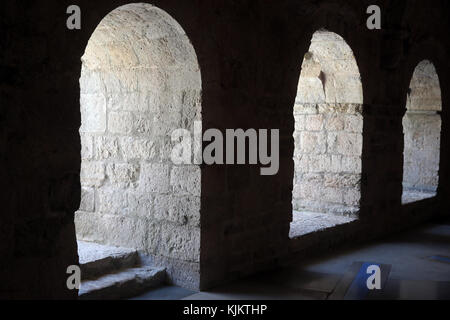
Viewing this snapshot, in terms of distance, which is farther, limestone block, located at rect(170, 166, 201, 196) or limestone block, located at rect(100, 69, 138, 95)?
limestone block, located at rect(100, 69, 138, 95)

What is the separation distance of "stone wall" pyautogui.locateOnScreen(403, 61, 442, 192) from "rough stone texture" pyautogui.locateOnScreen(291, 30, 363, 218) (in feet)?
7.36

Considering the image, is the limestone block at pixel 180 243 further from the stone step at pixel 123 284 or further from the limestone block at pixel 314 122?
the limestone block at pixel 314 122

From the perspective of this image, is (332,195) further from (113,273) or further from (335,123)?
(113,273)

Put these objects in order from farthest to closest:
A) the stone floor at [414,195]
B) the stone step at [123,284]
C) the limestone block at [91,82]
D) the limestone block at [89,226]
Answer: the stone floor at [414,195] < the limestone block at [89,226] < the limestone block at [91,82] < the stone step at [123,284]

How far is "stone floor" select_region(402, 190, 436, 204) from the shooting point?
6.86 meters

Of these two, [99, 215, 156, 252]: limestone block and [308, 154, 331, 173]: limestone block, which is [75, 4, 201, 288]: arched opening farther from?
[308, 154, 331, 173]: limestone block

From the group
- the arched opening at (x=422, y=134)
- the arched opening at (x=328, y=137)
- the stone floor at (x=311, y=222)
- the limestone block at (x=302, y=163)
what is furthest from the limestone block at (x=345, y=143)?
the arched opening at (x=422, y=134)

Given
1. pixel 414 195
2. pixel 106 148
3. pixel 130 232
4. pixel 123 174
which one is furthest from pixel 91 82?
pixel 414 195

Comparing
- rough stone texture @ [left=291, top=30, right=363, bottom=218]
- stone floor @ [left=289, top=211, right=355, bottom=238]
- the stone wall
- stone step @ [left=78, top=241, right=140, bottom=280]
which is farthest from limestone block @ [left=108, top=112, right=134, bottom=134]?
the stone wall

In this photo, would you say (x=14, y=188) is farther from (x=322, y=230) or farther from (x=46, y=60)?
(x=322, y=230)

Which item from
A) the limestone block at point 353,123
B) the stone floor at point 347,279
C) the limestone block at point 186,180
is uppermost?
the limestone block at point 353,123

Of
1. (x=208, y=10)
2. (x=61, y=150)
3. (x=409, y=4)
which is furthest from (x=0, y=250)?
(x=409, y=4)

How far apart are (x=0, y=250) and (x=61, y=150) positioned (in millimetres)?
544

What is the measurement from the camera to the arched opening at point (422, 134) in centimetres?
736
